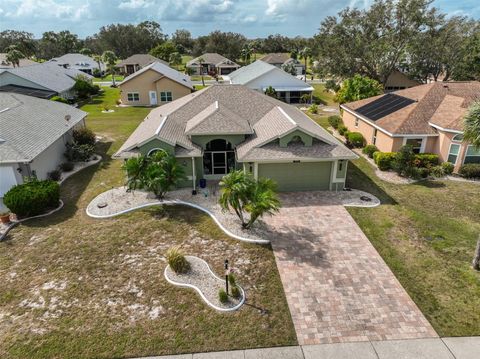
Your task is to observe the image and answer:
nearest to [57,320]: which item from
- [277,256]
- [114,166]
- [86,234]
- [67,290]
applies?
[67,290]

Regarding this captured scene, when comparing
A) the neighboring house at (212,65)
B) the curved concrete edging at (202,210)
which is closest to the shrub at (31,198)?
the curved concrete edging at (202,210)

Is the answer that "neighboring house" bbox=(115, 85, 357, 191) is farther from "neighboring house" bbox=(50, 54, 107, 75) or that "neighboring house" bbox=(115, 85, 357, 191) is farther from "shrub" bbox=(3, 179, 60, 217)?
"neighboring house" bbox=(50, 54, 107, 75)

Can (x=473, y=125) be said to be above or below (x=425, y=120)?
above

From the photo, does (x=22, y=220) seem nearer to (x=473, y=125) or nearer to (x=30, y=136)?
(x=30, y=136)

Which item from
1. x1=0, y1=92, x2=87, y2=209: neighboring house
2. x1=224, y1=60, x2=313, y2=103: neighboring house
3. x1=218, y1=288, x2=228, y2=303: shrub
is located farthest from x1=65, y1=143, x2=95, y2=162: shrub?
x1=224, y1=60, x2=313, y2=103: neighboring house

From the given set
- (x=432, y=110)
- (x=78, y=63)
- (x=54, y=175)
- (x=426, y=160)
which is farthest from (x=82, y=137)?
(x=78, y=63)

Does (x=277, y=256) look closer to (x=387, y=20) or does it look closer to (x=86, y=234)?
(x=86, y=234)

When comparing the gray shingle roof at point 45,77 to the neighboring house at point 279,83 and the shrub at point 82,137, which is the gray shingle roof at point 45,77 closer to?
the shrub at point 82,137
